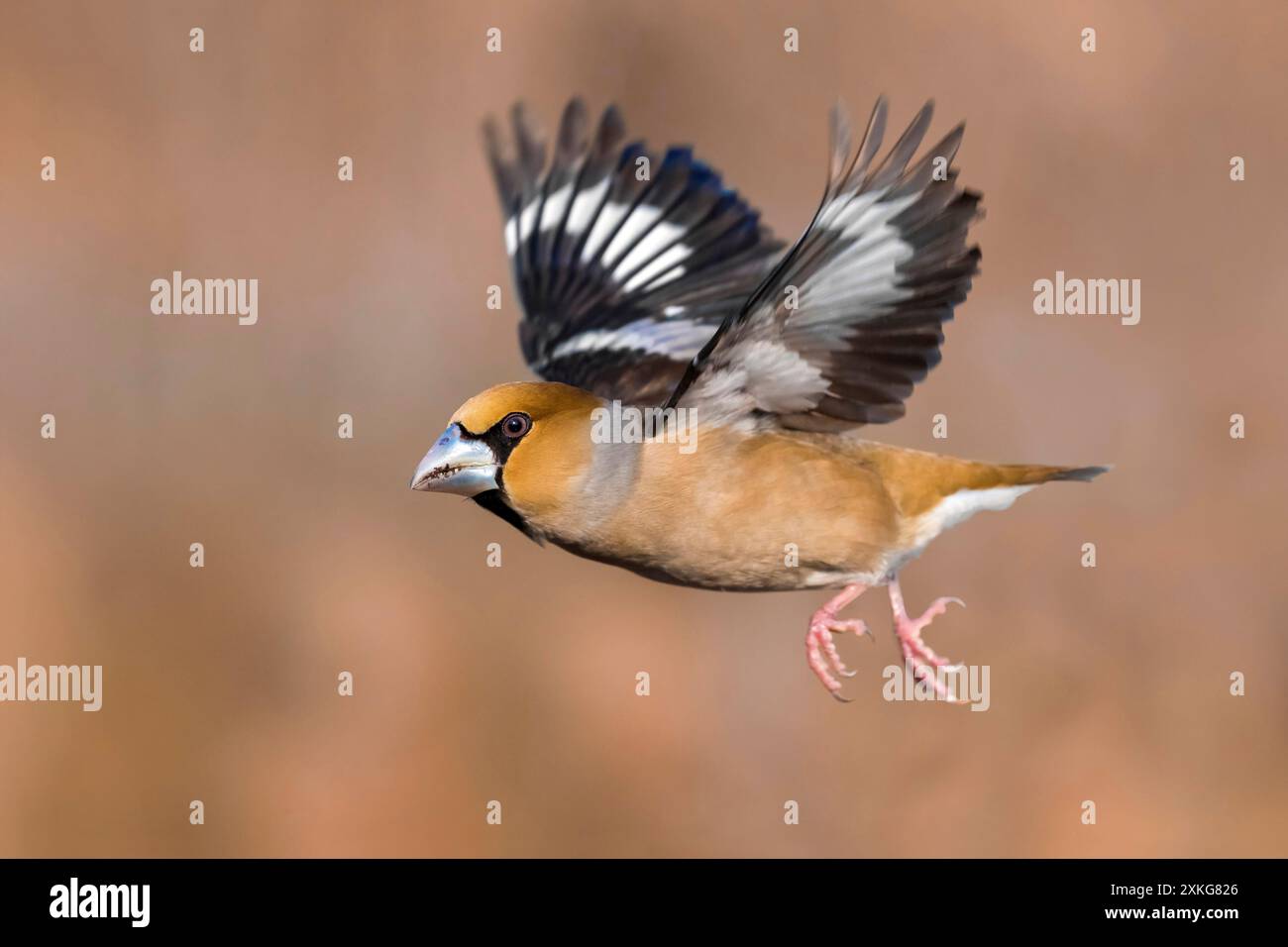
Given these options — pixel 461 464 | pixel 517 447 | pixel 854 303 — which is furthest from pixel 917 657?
pixel 461 464

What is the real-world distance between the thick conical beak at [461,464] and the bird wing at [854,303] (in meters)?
0.46

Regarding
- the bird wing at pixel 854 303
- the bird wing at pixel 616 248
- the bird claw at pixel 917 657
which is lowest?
the bird claw at pixel 917 657

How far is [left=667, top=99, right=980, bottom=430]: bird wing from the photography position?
3410 millimetres

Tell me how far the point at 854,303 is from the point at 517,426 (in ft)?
2.58

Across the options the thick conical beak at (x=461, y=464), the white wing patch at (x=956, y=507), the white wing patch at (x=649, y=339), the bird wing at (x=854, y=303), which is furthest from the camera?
the white wing patch at (x=649, y=339)

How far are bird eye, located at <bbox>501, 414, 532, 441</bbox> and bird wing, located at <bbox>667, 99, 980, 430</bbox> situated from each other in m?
0.35

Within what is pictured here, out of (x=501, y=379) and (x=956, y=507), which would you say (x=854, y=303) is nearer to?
(x=956, y=507)

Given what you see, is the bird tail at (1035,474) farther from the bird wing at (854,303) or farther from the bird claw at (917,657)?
the bird wing at (854,303)

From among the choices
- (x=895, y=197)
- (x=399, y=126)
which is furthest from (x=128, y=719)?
(x=895, y=197)

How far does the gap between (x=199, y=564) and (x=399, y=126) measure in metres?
2.79

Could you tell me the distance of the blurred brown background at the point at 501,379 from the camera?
8820 mm

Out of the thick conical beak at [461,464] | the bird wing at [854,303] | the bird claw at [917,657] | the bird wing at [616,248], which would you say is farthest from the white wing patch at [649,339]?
the thick conical beak at [461,464]

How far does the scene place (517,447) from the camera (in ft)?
12.1

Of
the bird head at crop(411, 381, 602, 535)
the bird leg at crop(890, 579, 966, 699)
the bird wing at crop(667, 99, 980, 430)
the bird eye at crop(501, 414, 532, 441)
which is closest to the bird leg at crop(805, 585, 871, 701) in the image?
the bird leg at crop(890, 579, 966, 699)
